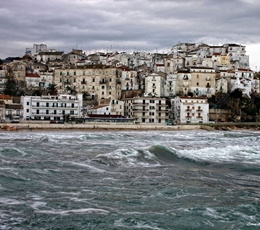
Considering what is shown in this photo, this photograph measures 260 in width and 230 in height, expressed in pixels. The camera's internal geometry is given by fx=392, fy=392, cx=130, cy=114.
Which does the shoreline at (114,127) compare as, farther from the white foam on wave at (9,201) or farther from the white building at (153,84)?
the white foam on wave at (9,201)

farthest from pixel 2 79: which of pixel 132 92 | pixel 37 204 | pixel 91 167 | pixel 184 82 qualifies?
pixel 37 204

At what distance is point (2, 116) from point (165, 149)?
3905 cm

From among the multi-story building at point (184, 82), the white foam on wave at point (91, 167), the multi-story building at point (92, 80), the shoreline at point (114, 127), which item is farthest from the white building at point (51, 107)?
the white foam on wave at point (91, 167)

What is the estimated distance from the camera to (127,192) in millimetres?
14242

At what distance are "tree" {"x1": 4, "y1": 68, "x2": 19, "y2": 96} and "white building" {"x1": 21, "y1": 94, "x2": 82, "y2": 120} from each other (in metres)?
12.7

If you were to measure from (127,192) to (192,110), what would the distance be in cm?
5371

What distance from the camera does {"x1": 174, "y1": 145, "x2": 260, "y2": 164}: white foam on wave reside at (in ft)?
77.9

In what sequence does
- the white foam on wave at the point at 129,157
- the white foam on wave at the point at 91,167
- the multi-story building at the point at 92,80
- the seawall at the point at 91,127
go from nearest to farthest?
1. the white foam on wave at the point at 91,167
2. the white foam on wave at the point at 129,157
3. the seawall at the point at 91,127
4. the multi-story building at the point at 92,80

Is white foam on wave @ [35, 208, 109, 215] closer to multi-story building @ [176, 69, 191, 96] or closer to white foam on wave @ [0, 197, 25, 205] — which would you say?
white foam on wave @ [0, 197, 25, 205]

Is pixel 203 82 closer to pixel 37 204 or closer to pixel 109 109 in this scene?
pixel 109 109

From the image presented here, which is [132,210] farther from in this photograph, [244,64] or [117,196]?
[244,64]

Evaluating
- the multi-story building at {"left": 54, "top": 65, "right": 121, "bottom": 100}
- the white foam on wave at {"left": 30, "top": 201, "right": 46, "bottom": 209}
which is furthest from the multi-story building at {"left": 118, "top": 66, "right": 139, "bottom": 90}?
the white foam on wave at {"left": 30, "top": 201, "right": 46, "bottom": 209}

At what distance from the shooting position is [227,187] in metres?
15.6

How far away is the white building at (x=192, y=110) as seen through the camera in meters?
66.5
